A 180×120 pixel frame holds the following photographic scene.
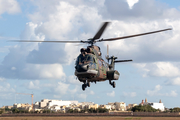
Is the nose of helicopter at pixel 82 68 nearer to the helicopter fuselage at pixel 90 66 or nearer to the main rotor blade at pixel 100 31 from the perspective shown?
the helicopter fuselage at pixel 90 66

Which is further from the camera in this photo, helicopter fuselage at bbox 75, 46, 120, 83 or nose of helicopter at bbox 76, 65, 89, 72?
helicopter fuselage at bbox 75, 46, 120, 83

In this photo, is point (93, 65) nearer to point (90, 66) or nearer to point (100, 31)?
point (90, 66)

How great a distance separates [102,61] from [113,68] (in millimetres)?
7964

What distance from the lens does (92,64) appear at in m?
52.3

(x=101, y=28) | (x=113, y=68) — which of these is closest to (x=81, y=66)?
(x=101, y=28)

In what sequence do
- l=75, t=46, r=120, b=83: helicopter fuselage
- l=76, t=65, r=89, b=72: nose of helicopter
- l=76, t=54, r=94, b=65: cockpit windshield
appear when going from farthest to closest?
1. l=76, t=54, r=94, b=65: cockpit windshield
2. l=75, t=46, r=120, b=83: helicopter fuselage
3. l=76, t=65, r=89, b=72: nose of helicopter

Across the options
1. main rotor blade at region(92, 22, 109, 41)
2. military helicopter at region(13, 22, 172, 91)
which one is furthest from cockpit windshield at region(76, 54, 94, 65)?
main rotor blade at region(92, 22, 109, 41)

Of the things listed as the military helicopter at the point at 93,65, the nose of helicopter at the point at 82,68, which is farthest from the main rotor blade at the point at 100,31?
the nose of helicopter at the point at 82,68

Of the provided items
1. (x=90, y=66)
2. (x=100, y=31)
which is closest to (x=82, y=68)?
(x=90, y=66)

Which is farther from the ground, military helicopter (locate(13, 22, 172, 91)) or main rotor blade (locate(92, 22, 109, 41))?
main rotor blade (locate(92, 22, 109, 41))

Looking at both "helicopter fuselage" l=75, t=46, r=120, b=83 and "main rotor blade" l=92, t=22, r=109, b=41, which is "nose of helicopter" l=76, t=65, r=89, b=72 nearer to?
"helicopter fuselage" l=75, t=46, r=120, b=83

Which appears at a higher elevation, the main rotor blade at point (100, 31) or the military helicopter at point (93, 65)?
the main rotor blade at point (100, 31)

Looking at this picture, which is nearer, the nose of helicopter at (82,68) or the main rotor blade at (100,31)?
the nose of helicopter at (82,68)

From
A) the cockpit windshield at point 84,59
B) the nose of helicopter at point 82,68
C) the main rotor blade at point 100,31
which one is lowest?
the nose of helicopter at point 82,68
